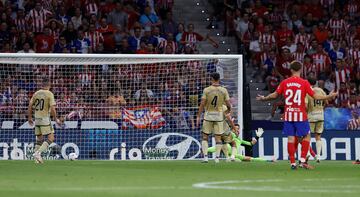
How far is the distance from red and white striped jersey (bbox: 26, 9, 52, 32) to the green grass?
36.3 ft

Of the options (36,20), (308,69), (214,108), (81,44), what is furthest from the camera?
(308,69)

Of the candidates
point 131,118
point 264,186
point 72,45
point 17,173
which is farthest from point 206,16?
point 264,186

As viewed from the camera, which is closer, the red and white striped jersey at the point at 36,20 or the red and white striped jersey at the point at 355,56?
the red and white striped jersey at the point at 36,20

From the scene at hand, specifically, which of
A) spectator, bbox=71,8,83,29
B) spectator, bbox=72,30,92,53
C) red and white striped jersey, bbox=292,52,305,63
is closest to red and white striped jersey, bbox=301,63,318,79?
red and white striped jersey, bbox=292,52,305,63

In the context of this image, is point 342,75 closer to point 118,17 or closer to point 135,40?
point 135,40

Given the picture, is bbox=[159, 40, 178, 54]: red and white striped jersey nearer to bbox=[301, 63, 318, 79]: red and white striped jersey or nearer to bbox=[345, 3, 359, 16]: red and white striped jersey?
bbox=[301, 63, 318, 79]: red and white striped jersey

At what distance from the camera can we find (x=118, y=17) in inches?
1265

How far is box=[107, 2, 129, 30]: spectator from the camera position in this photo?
105 feet

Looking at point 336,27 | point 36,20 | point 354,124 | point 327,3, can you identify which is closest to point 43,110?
point 36,20

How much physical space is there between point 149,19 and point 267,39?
12.1ft

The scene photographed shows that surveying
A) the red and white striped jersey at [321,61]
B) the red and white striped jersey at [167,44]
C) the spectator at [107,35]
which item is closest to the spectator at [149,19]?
the red and white striped jersey at [167,44]

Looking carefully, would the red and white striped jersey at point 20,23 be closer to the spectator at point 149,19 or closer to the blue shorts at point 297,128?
the spectator at point 149,19

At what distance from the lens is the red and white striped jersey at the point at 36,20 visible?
31156 millimetres

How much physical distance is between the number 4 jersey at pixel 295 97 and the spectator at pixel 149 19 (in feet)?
42.7
